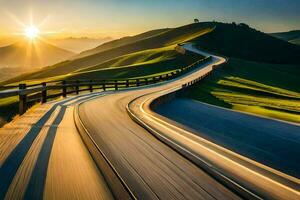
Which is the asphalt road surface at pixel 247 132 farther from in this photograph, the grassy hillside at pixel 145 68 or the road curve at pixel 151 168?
the grassy hillside at pixel 145 68

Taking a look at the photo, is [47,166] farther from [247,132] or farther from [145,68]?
[145,68]

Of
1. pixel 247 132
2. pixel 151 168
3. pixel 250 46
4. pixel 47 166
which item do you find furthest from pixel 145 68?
pixel 151 168

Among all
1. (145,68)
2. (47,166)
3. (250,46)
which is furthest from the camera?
(250,46)

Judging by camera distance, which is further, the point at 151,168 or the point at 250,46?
the point at 250,46

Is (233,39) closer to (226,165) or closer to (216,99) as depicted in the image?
(216,99)

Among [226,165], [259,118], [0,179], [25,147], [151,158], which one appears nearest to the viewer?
[0,179]

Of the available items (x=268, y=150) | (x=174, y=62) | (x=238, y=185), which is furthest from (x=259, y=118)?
(x=174, y=62)

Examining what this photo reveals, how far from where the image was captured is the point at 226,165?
7438 millimetres

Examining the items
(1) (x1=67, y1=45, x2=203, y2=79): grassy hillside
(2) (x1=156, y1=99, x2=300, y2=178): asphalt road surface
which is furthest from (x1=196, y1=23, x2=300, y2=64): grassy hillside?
(2) (x1=156, y1=99, x2=300, y2=178): asphalt road surface

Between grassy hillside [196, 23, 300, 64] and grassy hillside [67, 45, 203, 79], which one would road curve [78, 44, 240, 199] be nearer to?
grassy hillside [67, 45, 203, 79]

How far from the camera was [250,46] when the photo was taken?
574 feet

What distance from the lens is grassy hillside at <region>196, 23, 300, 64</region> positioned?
522 feet

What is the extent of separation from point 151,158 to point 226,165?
155cm

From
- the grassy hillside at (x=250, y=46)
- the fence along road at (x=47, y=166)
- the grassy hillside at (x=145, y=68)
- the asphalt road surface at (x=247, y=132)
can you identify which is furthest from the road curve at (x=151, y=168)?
the grassy hillside at (x=250, y=46)
